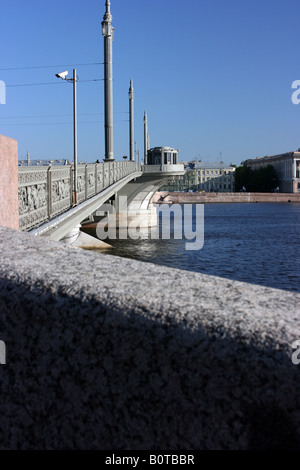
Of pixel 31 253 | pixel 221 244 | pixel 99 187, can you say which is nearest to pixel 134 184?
pixel 221 244

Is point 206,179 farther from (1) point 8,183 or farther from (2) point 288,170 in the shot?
(1) point 8,183

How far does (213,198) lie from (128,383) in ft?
306

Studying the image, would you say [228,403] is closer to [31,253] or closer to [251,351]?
[251,351]

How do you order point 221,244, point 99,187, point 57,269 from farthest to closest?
point 221,244 < point 99,187 < point 57,269

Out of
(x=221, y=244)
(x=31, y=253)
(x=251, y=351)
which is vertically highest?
(x=31, y=253)

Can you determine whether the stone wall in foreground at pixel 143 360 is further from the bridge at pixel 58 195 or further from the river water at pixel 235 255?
the river water at pixel 235 255

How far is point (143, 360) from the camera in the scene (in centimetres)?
107

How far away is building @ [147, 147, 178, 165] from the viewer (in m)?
48.9

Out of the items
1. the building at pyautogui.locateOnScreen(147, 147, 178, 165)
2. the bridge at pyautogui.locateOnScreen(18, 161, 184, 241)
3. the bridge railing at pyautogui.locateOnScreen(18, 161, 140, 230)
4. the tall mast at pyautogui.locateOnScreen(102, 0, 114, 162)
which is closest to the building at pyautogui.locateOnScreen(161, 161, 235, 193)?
the building at pyautogui.locateOnScreen(147, 147, 178, 165)

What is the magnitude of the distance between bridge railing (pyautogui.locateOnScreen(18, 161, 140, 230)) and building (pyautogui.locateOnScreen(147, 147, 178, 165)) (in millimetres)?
36121

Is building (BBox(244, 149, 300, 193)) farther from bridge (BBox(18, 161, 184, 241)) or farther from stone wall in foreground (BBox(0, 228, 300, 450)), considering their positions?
stone wall in foreground (BBox(0, 228, 300, 450))

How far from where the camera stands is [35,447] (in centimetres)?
121

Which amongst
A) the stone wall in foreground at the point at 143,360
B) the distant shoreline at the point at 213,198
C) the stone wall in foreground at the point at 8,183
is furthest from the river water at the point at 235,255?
the distant shoreline at the point at 213,198

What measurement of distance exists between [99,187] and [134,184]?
18.5 meters
